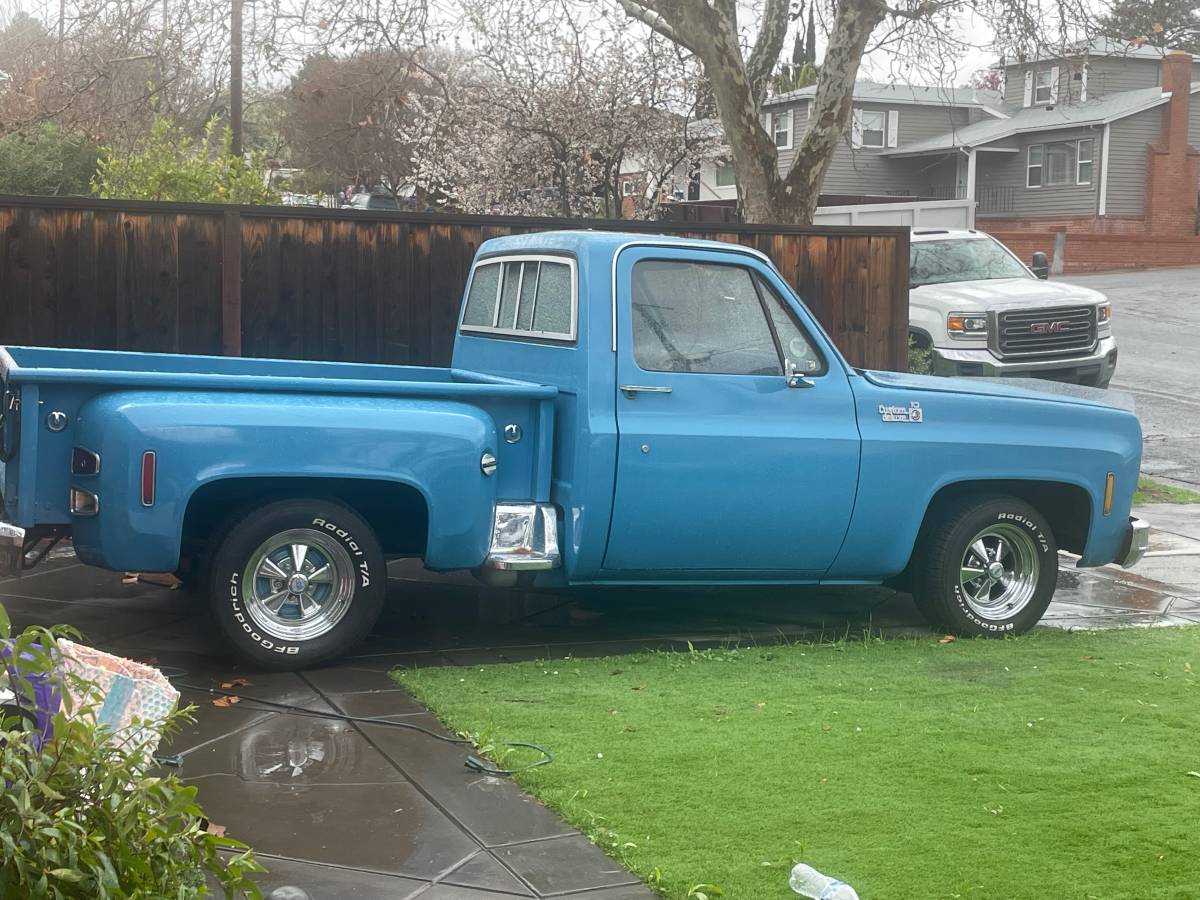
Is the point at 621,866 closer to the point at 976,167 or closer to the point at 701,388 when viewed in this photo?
the point at 701,388

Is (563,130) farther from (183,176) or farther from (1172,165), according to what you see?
(1172,165)

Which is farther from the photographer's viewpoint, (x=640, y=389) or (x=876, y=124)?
(x=876, y=124)

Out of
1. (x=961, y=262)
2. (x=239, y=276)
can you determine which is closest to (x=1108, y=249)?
(x=961, y=262)

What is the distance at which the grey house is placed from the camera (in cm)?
4522

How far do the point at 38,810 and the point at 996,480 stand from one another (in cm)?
583

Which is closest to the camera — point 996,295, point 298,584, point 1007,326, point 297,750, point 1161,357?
point 297,750

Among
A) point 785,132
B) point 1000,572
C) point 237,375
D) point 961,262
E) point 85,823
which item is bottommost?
point 1000,572

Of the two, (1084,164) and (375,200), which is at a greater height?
(1084,164)

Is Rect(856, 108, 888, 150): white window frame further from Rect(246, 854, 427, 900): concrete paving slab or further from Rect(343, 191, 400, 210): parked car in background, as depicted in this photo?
Rect(246, 854, 427, 900): concrete paving slab

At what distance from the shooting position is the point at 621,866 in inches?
177

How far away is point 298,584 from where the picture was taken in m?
6.62

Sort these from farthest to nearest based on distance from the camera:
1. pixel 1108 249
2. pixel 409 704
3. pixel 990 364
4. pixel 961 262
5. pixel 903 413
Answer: pixel 1108 249
pixel 961 262
pixel 990 364
pixel 903 413
pixel 409 704

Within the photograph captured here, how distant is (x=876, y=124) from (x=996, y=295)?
112ft

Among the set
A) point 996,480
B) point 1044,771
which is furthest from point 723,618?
point 1044,771
